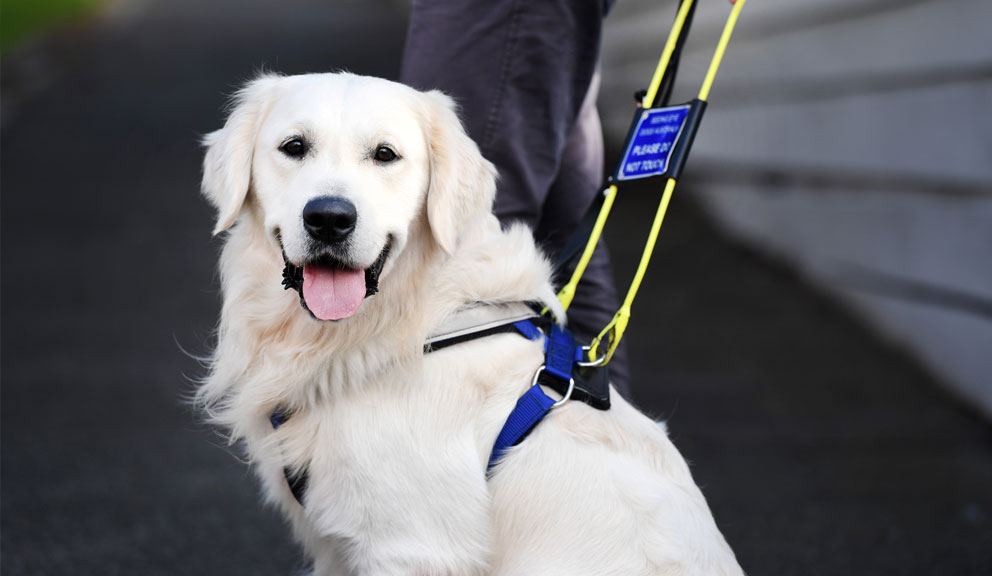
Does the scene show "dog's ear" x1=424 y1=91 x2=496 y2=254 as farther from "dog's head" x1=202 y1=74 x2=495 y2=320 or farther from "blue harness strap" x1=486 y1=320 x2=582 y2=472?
"blue harness strap" x1=486 y1=320 x2=582 y2=472

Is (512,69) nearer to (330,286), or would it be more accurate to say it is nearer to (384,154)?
(384,154)

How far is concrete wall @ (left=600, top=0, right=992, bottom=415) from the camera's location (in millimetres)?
4988

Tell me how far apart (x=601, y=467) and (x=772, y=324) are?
13.6 ft

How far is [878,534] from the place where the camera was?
3881mm

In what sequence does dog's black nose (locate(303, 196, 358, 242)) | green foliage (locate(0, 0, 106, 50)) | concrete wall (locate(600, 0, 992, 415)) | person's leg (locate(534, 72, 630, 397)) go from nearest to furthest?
dog's black nose (locate(303, 196, 358, 242)), person's leg (locate(534, 72, 630, 397)), concrete wall (locate(600, 0, 992, 415)), green foliage (locate(0, 0, 106, 50))

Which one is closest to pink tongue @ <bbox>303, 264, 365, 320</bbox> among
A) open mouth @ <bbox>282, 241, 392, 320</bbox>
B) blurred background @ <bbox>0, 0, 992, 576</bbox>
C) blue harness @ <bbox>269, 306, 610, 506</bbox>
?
open mouth @ <bbox>282, 241, 392, 320</bbox>

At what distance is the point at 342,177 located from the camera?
2.29 metres

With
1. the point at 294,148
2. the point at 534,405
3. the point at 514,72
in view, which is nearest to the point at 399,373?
the point at 534,405

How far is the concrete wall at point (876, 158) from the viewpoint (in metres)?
4.99

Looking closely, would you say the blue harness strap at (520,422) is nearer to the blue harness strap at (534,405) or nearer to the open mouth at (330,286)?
the blue harness strap at (534,405)

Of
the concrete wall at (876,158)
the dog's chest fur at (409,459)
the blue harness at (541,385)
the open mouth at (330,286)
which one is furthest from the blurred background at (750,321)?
the open mouth at (330,286)

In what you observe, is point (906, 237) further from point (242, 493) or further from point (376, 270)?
point (376, 270)

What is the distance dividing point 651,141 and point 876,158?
3704 mm

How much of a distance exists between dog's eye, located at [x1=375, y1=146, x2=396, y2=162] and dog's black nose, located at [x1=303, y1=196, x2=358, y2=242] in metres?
0.21
